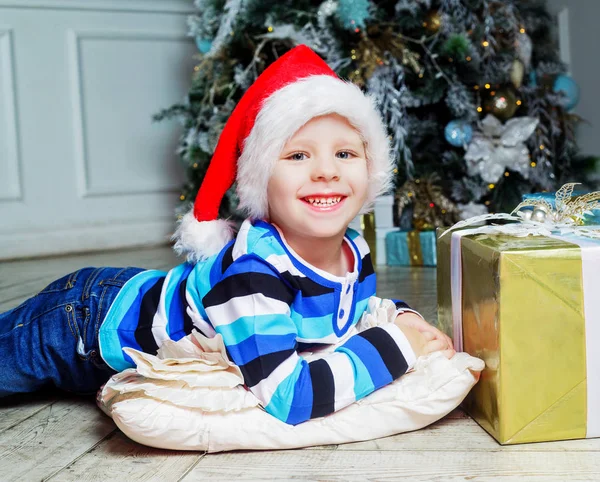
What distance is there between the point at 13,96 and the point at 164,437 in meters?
2.24

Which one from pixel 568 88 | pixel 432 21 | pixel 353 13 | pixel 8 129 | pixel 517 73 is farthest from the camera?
pixel 8 129

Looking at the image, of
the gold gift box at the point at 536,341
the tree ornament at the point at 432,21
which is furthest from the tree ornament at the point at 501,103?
the gold gift box at the point at 536,341

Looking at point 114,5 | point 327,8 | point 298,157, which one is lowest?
point 298,157

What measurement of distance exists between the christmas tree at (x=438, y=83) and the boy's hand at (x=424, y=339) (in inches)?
48.3

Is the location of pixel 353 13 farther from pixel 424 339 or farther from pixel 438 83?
pixel 424 339

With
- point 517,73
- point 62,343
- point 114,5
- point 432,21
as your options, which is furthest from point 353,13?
point 62,343

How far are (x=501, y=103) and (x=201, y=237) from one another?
1.59 meters

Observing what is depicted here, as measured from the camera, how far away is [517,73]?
2.43m

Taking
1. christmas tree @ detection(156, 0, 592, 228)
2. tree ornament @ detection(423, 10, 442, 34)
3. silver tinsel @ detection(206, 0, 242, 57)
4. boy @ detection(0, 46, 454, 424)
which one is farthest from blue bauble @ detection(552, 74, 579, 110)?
boy @ detection(0, 46, 454, 424)

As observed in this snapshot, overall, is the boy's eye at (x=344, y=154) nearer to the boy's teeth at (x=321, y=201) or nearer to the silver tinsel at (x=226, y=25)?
the boy's teeth at (x=321, y=201)

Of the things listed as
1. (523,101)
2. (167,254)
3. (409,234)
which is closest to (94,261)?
(167,254)

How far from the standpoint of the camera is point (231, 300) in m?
0.95

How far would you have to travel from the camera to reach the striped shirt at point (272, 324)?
937 mm

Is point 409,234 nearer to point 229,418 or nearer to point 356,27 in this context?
point 356,27
